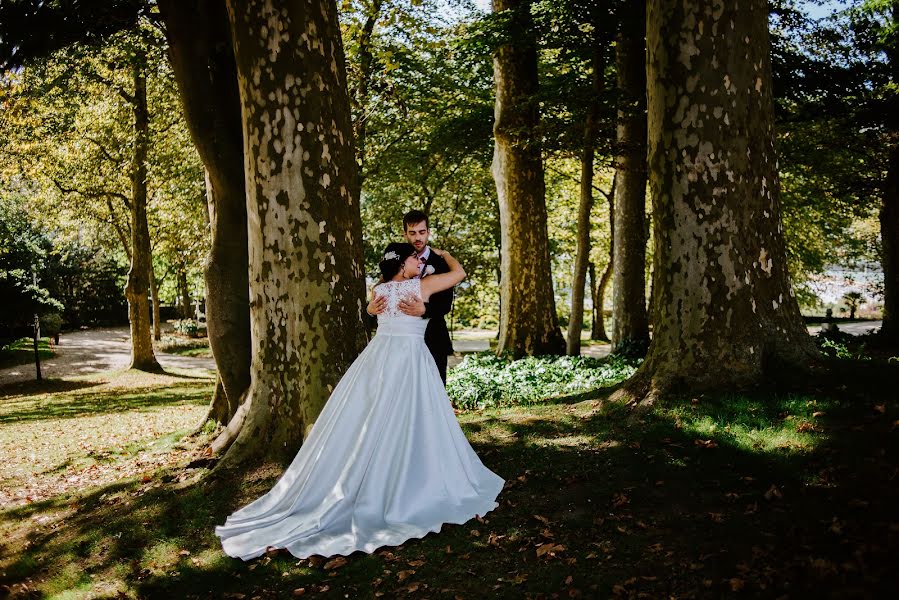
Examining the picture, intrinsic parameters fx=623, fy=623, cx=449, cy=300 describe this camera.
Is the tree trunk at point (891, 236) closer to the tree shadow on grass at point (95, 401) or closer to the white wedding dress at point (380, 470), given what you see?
the white wedding dress at point (380, 470)

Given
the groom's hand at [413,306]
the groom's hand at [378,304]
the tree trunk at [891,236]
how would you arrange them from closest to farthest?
the groom's hand at [413,306]
the groom's hand at [378,304]
the tree trunk at [891,236]

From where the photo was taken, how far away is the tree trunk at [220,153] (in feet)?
23.9

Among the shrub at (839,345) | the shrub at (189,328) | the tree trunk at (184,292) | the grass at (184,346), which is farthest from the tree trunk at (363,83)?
the tree trunk at (184,292)

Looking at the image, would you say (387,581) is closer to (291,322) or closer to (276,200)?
(291,322)

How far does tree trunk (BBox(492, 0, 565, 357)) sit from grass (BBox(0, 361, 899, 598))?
6.73 m

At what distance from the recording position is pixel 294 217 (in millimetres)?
6004

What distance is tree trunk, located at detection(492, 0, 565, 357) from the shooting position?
41.7ft

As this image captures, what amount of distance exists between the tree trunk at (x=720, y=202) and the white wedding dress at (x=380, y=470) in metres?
2.33

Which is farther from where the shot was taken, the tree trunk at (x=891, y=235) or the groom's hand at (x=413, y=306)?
the tree trunk at (x=891, y=235)

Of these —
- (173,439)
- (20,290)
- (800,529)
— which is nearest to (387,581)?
(800,529)

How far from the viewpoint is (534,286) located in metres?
13.1

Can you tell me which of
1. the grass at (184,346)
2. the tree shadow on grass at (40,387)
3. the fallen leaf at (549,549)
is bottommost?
the tree shadow on grass at (40,387)

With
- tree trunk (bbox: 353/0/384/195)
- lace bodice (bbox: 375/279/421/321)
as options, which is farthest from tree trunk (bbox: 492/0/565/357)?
lace bodice (bbox: 375/279/421/321)

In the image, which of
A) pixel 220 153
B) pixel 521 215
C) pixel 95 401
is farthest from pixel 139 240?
pixel 220 153
